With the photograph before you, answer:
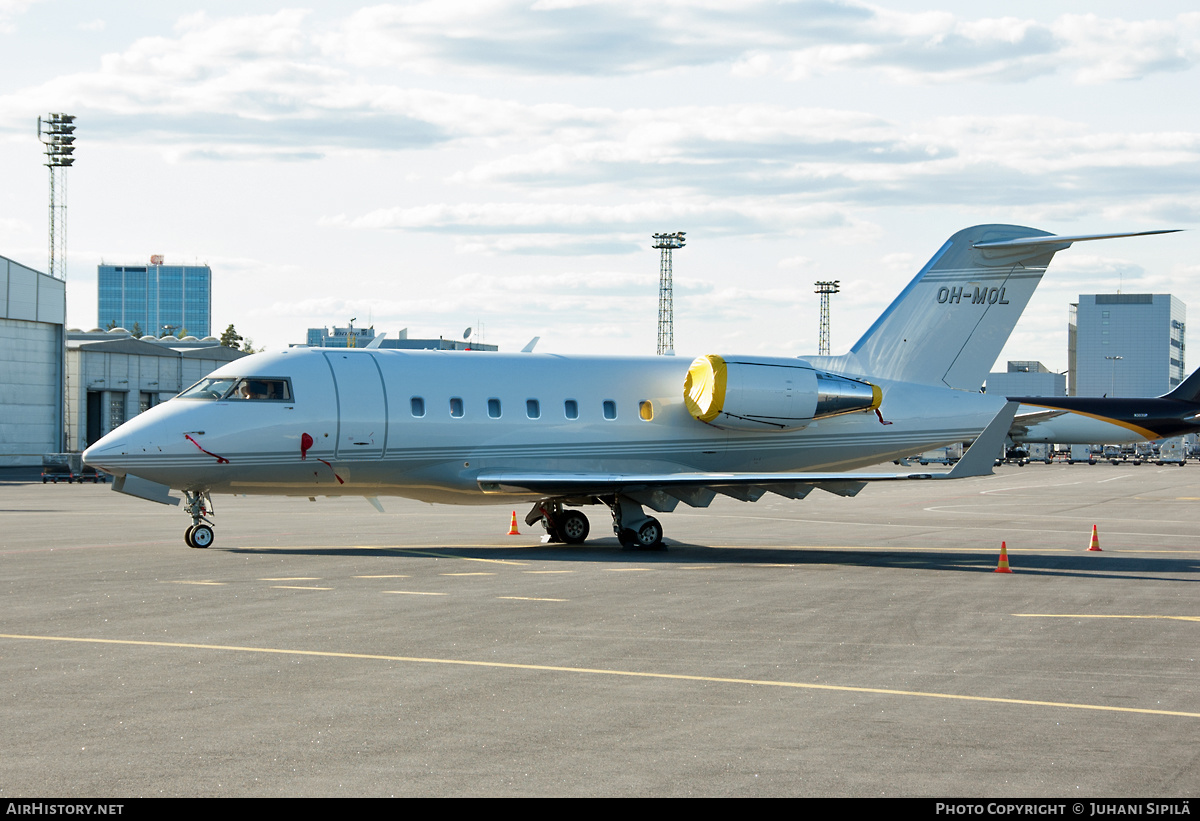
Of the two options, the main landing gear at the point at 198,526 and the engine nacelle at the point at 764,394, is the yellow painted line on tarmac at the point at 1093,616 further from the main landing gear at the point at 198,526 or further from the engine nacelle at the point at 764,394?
the main landing gear at the point at 198,526

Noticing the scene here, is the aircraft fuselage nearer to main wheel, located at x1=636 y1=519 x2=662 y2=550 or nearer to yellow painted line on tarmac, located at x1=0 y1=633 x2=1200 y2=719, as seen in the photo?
main wheel, located at x1=636 y1=519 x2=662 y2=550

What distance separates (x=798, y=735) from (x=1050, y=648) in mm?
5378

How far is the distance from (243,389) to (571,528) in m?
7.64

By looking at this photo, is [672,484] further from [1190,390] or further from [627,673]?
[1190,390]

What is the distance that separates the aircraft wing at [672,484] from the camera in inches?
944

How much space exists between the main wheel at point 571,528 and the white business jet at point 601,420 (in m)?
0.03

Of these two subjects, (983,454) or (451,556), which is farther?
(451,556)

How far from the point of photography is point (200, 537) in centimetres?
2452

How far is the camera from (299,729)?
9492mm

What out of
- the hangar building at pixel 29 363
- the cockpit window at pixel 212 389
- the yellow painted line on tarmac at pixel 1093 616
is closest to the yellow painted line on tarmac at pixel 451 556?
the cockpit window at pixel 212 389

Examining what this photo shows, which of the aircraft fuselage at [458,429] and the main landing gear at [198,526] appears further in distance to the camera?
the main landing gear at [198,526]

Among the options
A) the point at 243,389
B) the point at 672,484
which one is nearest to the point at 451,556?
the point at 672,484
